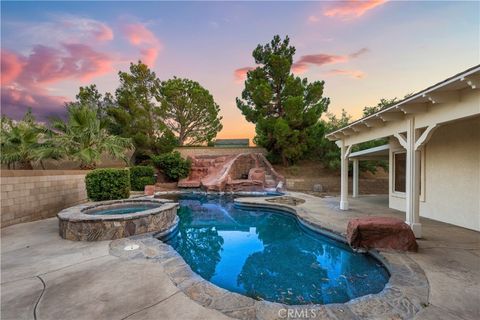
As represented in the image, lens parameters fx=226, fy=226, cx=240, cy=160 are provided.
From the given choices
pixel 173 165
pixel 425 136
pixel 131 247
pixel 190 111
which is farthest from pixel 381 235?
pixel 190 111

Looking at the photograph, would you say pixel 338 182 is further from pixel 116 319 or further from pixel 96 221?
pixel 116 319

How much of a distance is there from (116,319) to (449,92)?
567 cm

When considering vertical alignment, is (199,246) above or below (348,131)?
below

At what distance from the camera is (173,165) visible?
53.4 feet

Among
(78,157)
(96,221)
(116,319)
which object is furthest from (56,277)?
(78,157)

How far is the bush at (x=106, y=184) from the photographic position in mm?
7992

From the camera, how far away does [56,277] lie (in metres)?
2.94

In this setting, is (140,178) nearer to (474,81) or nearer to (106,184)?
(106,184)

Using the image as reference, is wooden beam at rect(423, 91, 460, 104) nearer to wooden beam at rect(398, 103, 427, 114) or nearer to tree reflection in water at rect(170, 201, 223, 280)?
wooden beam at rect(398, 103, 427, 114)

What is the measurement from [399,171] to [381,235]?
196 inches

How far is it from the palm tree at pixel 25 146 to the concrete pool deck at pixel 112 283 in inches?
225

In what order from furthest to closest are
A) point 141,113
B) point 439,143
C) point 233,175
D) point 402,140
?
point 141,113 < point 233,175 < point 439,143 < point 402,140

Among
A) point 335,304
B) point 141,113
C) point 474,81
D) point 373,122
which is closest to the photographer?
point 335,304

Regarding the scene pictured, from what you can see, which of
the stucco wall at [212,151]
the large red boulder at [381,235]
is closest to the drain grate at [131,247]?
the large red boulder at [381,235]
